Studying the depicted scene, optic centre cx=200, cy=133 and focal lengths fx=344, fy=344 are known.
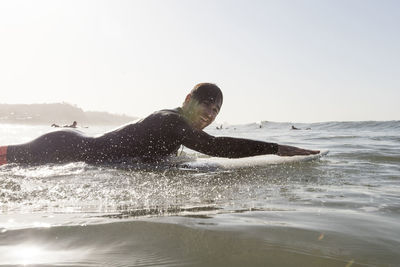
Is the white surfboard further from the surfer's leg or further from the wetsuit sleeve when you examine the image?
the surfer's leg

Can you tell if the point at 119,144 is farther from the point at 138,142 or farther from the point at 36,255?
the point at 36,255

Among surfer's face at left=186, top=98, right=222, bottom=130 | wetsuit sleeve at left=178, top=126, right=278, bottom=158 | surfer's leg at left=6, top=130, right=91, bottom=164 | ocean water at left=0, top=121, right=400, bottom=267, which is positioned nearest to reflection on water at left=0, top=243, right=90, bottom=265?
ocean water at left=0, top=121, right=400, bottom=267

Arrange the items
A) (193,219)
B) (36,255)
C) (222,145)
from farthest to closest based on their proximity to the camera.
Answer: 1. (222,145)
2. (193,219)
3. (36,255)

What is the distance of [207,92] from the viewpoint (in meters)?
3.57

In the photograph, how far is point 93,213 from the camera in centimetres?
177

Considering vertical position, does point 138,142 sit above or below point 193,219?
above

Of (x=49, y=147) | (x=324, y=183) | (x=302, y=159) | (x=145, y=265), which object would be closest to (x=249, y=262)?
(x=145, y=265)

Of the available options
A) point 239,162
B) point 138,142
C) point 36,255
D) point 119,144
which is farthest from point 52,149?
point 36,255

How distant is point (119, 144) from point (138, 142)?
0.68ft

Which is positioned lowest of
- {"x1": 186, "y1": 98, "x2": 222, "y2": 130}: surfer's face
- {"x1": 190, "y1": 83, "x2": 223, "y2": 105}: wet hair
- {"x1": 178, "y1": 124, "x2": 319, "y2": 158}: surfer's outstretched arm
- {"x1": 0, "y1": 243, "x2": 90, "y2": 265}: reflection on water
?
{"x1": 0, "y1": 243, "x2": 90, "y2": 265}: reflection on water

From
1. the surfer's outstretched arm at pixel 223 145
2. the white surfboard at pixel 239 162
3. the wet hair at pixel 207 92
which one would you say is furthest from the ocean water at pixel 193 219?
the wet hair at pixel 207 92

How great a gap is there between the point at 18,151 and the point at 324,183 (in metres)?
3.00

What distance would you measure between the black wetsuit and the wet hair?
271 millimetres

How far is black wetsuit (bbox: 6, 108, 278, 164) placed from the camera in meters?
3.37
